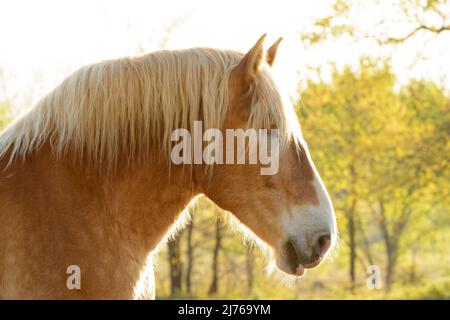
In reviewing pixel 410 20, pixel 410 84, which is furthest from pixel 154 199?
pixel 410 84

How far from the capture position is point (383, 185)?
21.2 meters

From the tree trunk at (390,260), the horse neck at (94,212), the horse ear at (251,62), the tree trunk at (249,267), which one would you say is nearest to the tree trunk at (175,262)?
the tree trunk at (249,267)

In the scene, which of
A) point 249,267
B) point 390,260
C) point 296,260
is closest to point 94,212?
point 296,260

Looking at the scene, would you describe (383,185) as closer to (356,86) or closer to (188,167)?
(356,86)

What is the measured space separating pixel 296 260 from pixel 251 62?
1160 mm

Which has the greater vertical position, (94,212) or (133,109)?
(133,109)

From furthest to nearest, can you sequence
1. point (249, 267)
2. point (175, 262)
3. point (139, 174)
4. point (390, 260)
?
point (390, 260), point (249, 267), point (175, 262), point (139, 174)

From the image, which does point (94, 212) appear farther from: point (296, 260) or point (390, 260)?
point (390, 260)

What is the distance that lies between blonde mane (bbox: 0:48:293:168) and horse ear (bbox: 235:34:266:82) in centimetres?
5

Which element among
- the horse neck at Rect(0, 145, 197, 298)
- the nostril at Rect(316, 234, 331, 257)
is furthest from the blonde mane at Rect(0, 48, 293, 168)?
the nostril at Rect(316, 234, 331, 257)

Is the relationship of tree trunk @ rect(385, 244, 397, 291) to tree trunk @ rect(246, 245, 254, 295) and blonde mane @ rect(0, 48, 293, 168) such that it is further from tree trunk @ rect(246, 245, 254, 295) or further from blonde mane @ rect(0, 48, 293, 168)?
blonde mane @ rect(0, 48, 293, 168)

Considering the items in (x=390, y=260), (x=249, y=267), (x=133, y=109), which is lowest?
(x=133, y=109)

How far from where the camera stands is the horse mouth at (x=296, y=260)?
3.41 meters

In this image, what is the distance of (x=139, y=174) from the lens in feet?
11.6
